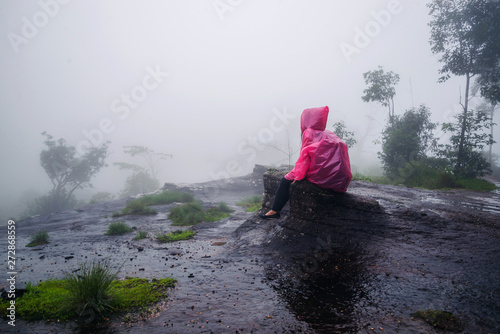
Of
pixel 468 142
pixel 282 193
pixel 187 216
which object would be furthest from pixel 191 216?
pixel 468 142

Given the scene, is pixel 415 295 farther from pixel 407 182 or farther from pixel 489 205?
pixel 407 182

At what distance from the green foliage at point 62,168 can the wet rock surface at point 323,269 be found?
27.2 meters

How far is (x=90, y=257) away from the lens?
596 cm

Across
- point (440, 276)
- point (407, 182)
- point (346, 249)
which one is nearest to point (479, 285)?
point (440, 276)

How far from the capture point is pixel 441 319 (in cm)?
239

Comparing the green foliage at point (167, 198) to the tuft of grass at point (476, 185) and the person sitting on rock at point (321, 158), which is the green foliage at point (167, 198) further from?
the tuft of grass at point (476, 185)

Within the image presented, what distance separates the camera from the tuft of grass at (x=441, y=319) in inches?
90.1

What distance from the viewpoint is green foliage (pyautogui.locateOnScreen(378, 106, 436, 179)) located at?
1559 cm

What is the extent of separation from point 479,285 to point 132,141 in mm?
145649

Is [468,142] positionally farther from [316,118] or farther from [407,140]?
[316,118]

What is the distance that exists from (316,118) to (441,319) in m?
3.66

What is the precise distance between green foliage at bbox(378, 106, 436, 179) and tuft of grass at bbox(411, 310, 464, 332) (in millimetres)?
14632

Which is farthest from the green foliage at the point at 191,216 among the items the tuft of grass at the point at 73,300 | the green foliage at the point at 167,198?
the tuft of grass at the point at 73,300

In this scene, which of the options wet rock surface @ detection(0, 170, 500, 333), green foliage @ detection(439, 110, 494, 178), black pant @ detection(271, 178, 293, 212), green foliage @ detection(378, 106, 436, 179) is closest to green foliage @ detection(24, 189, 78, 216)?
wet rock surface @ detection(0, 170, 500, 333)
